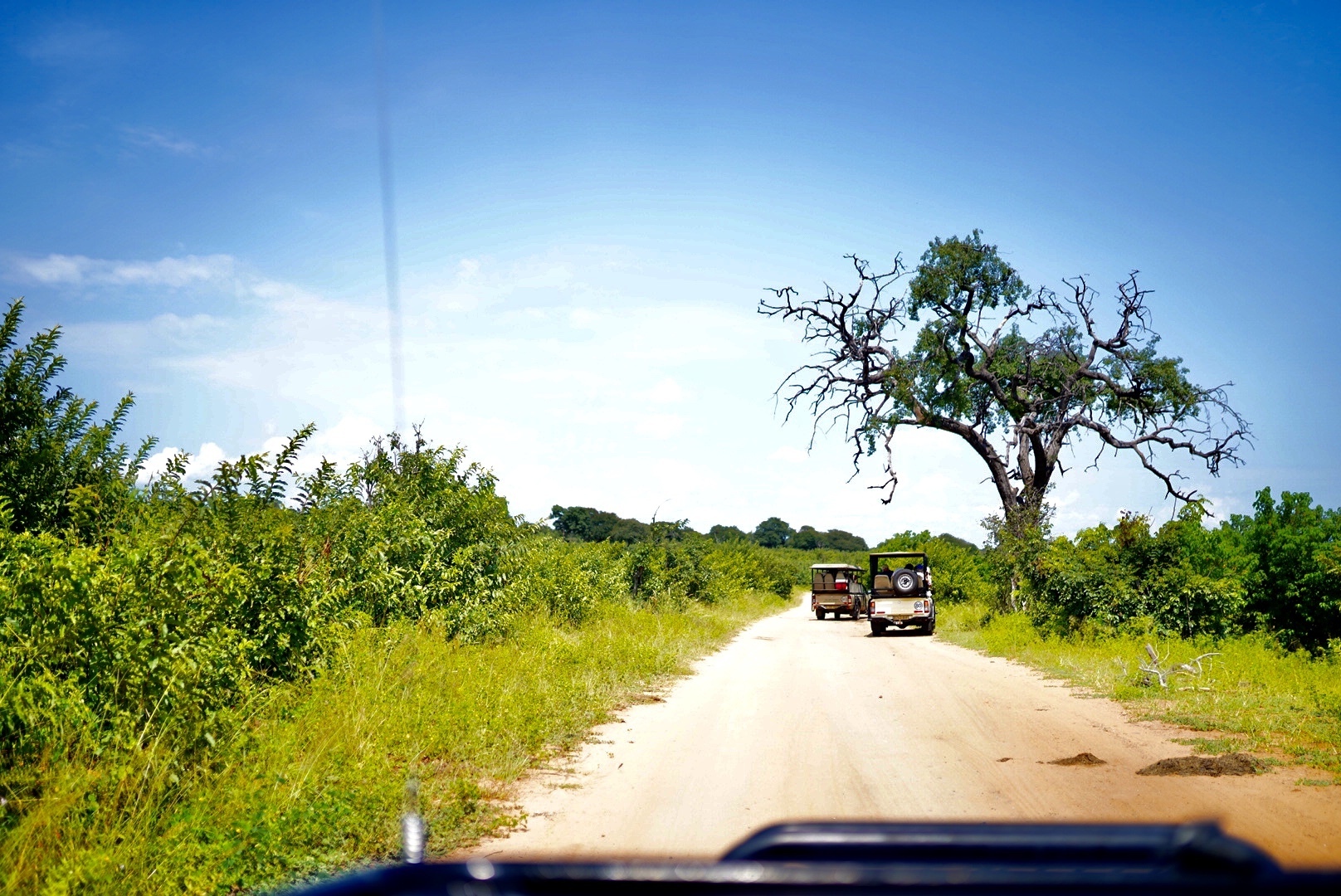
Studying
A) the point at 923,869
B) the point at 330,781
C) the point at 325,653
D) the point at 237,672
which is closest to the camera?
the point at 923,869

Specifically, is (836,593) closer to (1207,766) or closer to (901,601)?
(901,601)

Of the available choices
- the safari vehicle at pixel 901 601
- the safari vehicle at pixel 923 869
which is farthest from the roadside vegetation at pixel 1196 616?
the safari vehicle at pixel 923 869

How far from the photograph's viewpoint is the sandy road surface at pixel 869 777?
589 cm

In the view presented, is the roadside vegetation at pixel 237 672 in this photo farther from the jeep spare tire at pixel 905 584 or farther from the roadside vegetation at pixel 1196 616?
the jeep spare tire at pixel 905 584

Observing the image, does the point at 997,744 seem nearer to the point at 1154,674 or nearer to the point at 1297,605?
the point at 1154,674

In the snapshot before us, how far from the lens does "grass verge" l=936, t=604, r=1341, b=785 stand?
863cm

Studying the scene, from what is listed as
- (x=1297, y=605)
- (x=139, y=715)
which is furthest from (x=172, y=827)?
(x=1297, y=605)

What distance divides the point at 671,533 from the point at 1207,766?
82.6 feet

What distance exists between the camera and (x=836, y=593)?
129ft

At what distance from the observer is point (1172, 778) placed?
7387mm

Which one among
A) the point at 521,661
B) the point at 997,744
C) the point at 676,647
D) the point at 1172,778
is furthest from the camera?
the point at 676,647

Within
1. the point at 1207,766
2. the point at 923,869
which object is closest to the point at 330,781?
the point at 923,869

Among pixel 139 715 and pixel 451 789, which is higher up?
pixel 139 715

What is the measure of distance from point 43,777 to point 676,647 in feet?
44.8
